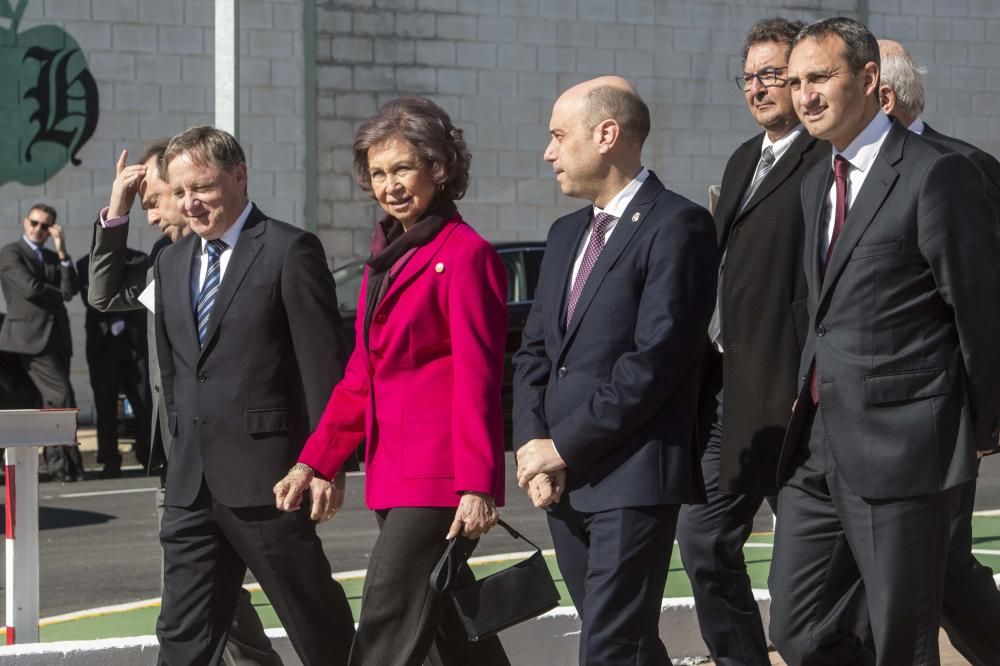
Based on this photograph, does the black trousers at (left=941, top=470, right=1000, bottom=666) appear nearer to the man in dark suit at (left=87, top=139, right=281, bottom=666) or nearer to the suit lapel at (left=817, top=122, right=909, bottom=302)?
the suit lapel at (left=817, top=122, right=909, bottom=302)

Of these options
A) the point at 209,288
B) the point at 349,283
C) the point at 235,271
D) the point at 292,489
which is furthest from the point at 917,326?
the point at 349,283

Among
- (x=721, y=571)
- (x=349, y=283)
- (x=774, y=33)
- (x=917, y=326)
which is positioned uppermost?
(x=774, y=33)

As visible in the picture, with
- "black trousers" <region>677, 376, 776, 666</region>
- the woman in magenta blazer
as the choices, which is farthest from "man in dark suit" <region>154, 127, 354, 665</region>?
"black trousers" <region>677, 376, 776, 666</region>

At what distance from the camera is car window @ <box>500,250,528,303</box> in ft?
52.2

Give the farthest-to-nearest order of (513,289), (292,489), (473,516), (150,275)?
(513,289)
(150,275)
(292,489)
(473,516)

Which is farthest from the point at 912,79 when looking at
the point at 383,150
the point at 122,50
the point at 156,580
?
the point at 122,50

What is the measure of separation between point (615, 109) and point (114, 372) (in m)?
10.5

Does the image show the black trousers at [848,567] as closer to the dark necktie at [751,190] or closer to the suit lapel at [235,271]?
the dark necktie at [751,190]

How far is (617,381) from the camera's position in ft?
15.6

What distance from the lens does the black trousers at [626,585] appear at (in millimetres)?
4738

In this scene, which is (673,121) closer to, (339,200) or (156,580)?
(339,200)

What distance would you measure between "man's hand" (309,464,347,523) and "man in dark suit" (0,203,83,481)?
9.40 metres

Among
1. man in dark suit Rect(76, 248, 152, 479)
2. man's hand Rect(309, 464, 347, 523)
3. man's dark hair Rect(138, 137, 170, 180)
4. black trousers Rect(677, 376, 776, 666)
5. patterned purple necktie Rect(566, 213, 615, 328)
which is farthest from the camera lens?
man in dark suit Rect(76, 248, 152, 479)

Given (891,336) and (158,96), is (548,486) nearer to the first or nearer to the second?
(891,336)
